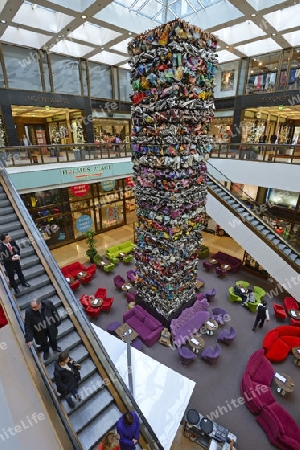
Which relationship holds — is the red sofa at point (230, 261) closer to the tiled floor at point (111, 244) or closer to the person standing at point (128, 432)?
the tiled floor at point (111, 244)

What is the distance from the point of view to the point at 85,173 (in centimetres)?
1066

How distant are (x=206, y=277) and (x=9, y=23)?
13647 mm

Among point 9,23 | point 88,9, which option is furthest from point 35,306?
point 9,23

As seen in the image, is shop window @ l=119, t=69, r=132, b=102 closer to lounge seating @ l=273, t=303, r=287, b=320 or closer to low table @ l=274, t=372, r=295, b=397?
lounge seating @ l=273, t=303, r=287, b=320

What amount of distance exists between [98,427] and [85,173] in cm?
896

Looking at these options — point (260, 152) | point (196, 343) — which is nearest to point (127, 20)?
point (260, 152)

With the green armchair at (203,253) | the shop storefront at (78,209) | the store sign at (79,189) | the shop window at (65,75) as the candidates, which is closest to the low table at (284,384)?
the green armchair at (203,253)

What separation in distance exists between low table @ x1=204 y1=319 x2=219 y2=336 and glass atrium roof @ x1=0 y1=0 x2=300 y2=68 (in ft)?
37.0

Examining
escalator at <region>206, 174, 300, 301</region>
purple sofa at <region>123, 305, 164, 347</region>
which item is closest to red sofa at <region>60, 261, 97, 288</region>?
purple sofa at <region>123, 305, 164, 347</region>

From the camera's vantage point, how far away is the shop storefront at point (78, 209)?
41.1ft

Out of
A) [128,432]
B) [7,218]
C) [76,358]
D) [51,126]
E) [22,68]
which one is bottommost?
[76,358]

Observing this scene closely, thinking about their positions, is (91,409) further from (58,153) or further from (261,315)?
(58,153)

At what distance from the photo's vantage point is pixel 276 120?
59.3ft

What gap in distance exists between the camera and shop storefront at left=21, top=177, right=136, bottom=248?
12531 mm
